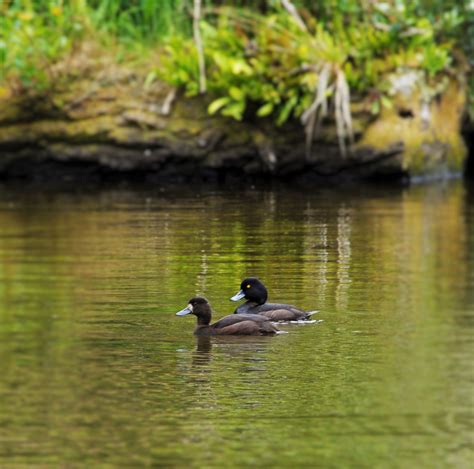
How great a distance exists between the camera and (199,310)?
28.7 feet

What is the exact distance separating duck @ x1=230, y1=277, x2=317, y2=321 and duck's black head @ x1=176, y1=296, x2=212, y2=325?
41cm

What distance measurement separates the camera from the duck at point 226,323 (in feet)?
28.1

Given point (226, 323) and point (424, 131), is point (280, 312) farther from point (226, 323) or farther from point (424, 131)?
point (424, 131)

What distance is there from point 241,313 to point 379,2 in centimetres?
789

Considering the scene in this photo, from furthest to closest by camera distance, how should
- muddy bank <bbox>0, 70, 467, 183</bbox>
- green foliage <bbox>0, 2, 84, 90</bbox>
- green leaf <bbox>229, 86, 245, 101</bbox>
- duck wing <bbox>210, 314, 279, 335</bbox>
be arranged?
1. muddy bank <bbox>0, 70, 467, 183</bbox>
2. green foliage <bbox>0, 2, 84, 90</bbox>
3. green leaf <bbox>229, 86, 245, 101</bbox>
4. duck wing <bbox>210, 314, 279, 335</bbox>

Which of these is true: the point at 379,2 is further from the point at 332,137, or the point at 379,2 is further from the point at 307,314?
the point at 307,314

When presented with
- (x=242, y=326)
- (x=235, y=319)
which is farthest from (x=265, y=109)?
(x=242, y=326)

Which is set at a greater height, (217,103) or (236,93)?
(236,93)

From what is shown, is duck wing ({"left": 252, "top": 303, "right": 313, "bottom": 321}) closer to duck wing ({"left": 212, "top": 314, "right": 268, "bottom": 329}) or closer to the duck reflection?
duck wing ({"left": 212, "top": 314, "right": 268, "bottom": 329})

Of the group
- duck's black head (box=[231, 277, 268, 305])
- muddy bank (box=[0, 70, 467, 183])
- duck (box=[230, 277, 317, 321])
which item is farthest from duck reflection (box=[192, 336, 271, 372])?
muddy bank (box=[0, 70, 467, 183])

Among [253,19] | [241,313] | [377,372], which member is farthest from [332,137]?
[377,372]

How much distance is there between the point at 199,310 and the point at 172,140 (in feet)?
24.6

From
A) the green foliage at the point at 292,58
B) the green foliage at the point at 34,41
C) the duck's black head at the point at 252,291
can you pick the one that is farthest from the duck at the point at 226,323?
the green foliage at the point at 34,41

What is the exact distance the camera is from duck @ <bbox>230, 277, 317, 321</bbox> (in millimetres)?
8961
